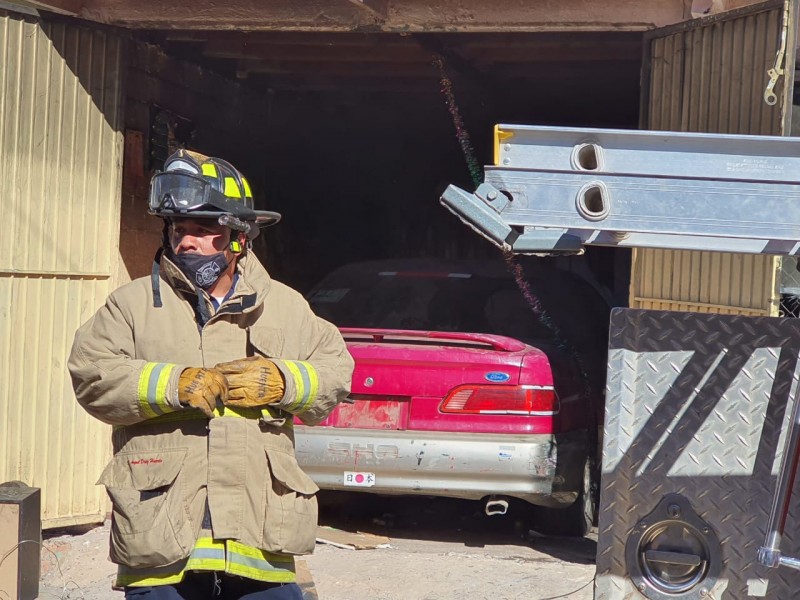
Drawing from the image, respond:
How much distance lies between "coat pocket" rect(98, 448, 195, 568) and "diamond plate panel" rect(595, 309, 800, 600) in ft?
4.99

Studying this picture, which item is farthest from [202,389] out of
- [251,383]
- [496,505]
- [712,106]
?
[712,106]

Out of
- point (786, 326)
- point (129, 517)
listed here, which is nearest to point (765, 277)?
point (786, 326)

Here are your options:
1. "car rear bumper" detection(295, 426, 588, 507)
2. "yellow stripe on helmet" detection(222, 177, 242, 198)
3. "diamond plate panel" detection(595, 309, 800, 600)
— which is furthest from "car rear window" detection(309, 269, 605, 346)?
"yellow stripe on helmet" detection(222, 177, 242, 198)

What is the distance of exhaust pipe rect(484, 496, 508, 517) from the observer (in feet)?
19.8

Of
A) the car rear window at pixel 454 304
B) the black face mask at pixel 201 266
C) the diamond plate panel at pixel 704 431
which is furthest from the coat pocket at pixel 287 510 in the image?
the car rear window at pixel 454 304

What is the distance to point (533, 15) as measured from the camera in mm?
6289

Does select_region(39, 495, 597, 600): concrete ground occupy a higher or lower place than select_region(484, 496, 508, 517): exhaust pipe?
lower

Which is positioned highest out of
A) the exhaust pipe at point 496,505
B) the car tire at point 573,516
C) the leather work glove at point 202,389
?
the leather work glove at point 202,389

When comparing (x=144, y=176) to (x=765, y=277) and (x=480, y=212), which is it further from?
(x=480, y=212)

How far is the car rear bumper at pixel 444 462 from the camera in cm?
591

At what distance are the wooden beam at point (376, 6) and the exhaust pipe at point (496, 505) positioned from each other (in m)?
2.75

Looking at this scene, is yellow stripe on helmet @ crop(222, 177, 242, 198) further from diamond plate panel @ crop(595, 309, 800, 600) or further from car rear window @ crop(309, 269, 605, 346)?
car rear window @ crop(309, 269, 605, 346)

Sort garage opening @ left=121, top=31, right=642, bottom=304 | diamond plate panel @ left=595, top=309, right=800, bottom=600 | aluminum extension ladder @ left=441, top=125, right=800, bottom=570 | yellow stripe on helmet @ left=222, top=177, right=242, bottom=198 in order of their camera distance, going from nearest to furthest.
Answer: aluminum extension ladder @ left=441, top=125, right=800, bottom=570
yellow stripe on helmet @ left=222, top=177, right=242, bottom=198
diamond plate panel @ left=595, top=309, right=800, bottom=600
garage opening @ left=121, top=31, right=642, bottom=304

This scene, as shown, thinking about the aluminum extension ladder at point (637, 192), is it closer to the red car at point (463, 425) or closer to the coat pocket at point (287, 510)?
the coat pocket at point (287, 510)
